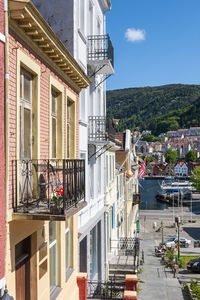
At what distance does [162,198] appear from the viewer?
112125mm

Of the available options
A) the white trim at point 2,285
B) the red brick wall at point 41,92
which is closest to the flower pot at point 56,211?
the red brick wall at point 41,92

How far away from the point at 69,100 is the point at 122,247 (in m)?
19.9

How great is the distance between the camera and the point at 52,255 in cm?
870

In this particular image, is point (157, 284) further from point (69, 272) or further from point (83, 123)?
point (69, 272)

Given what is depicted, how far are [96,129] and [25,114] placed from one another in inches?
364

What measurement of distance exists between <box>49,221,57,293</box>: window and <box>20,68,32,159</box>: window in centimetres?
265

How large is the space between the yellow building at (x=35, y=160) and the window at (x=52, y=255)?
0.02 metres

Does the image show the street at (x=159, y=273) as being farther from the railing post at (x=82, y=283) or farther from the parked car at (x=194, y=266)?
the railing post at (x=82, y=283)

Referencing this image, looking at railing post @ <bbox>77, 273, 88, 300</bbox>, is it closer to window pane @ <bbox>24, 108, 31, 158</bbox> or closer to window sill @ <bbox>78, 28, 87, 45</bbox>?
window pane @ <bbox>24, 108, 31, 158</bbox>

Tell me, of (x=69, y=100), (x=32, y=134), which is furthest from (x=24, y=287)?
(x=69, y=100)

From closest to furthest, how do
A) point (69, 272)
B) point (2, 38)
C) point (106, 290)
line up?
point (2, 38), point (69, 272), point (106, 290)

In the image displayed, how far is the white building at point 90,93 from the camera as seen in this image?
1185 centimetres

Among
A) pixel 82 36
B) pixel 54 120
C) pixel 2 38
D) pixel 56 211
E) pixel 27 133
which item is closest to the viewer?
pixel 2 38

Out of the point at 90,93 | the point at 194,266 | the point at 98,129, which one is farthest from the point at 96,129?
the point at 194,266
